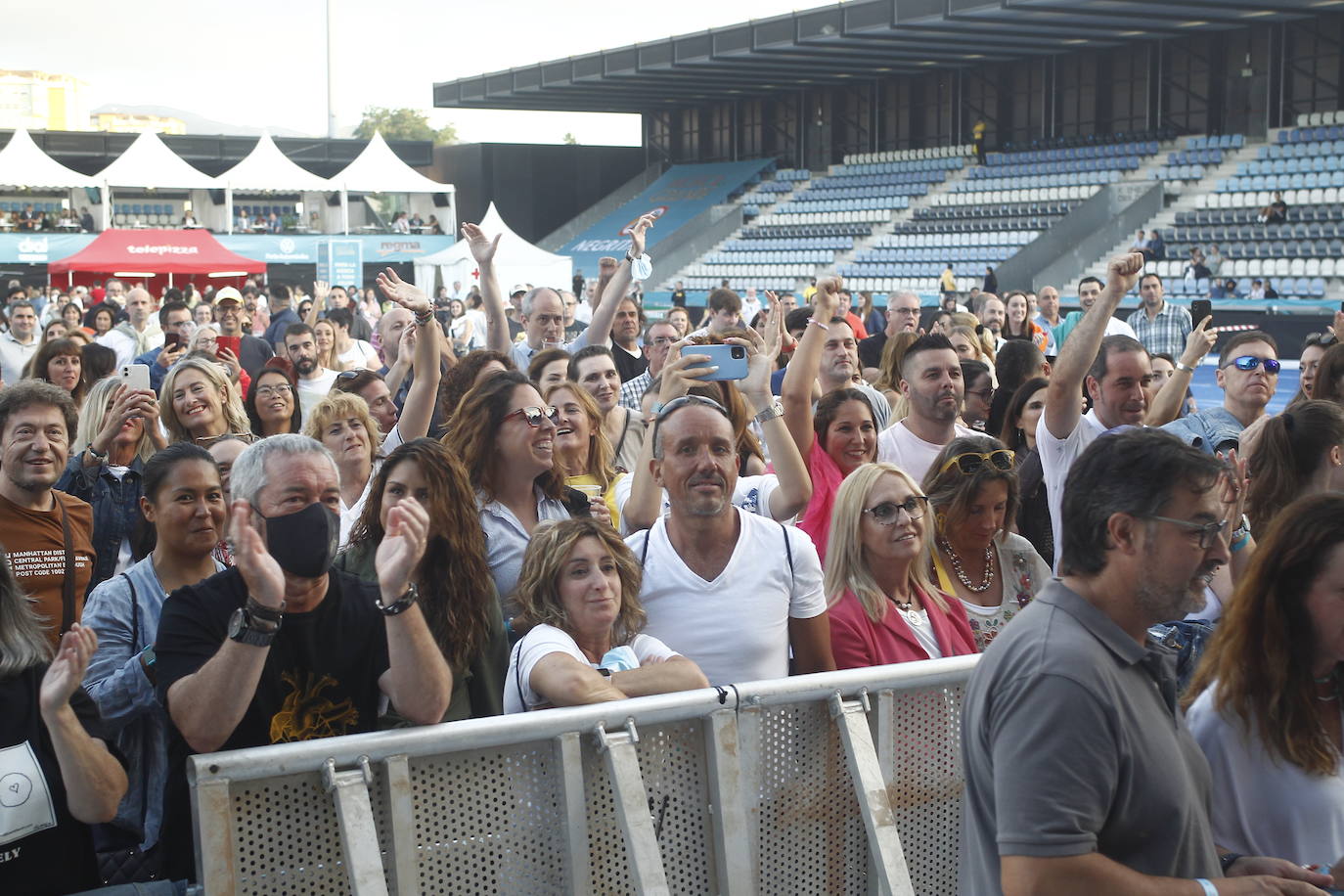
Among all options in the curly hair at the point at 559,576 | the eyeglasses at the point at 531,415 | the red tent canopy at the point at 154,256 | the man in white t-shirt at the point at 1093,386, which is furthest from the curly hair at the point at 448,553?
the red tent canopy at the point at 154,256

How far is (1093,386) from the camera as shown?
5.35 meters

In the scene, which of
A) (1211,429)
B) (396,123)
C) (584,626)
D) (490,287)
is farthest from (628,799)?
(396,123)

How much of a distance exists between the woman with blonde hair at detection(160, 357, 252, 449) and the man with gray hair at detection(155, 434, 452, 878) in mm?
2729

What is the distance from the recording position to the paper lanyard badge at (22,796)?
277 centimetres

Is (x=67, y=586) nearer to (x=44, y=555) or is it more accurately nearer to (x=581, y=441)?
(x=44, y=555)

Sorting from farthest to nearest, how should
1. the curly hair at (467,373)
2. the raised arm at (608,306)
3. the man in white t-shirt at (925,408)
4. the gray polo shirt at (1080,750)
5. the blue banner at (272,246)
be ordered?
1. the blue banner at (272,246)
2. the raised arm at (608,306)
3. the curly hair at (467,373)
4. the man in white t-shirt at (925,408)
5. the gray polo shirt at (1080,750)

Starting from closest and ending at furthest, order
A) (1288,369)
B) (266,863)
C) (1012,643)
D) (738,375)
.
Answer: (1012,643), (266,863), (738,375), (1288,369)

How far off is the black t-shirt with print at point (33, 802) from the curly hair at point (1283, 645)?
2332 millimetres

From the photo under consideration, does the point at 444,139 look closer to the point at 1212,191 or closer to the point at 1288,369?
the point at 1212,191

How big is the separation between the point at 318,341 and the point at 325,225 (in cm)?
3439

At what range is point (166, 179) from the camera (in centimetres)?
3603

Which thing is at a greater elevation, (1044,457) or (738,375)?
(738,375)

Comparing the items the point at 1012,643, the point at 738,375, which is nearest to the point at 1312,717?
the point at 1012,643

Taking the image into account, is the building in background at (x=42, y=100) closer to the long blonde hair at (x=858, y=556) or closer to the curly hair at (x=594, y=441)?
the curly hair at (x=594, y=441)
